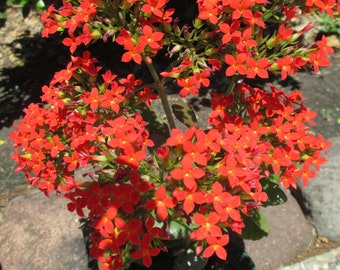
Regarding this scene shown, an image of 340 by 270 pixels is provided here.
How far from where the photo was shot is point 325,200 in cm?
294

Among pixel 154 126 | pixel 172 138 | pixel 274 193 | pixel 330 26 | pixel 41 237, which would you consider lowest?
pixel 330 26

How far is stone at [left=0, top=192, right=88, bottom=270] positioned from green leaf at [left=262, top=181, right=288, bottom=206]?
1.38 metres

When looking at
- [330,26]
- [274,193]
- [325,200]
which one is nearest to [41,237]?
[274,193]

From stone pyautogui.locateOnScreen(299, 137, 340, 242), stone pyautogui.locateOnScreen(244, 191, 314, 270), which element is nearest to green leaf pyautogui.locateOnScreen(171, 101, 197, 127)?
stone pyautogui.locateOnScreen(244, 191, 314, 270)

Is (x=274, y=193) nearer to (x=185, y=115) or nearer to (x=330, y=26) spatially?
(x=185, y=115)

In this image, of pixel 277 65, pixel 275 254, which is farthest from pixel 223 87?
pixel 277 65

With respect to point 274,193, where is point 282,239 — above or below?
below

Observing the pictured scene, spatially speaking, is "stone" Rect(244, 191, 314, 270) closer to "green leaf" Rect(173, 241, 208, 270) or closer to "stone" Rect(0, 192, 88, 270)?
"green leaf" Rect(173, 241, 208, 270)

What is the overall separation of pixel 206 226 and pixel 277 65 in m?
0.81

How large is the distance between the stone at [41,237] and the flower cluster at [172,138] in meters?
1.01

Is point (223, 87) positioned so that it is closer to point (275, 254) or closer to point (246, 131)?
point (275, 254)

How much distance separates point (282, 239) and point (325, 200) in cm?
45

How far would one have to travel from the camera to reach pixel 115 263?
1.56 metres

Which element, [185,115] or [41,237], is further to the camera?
[41,237]
